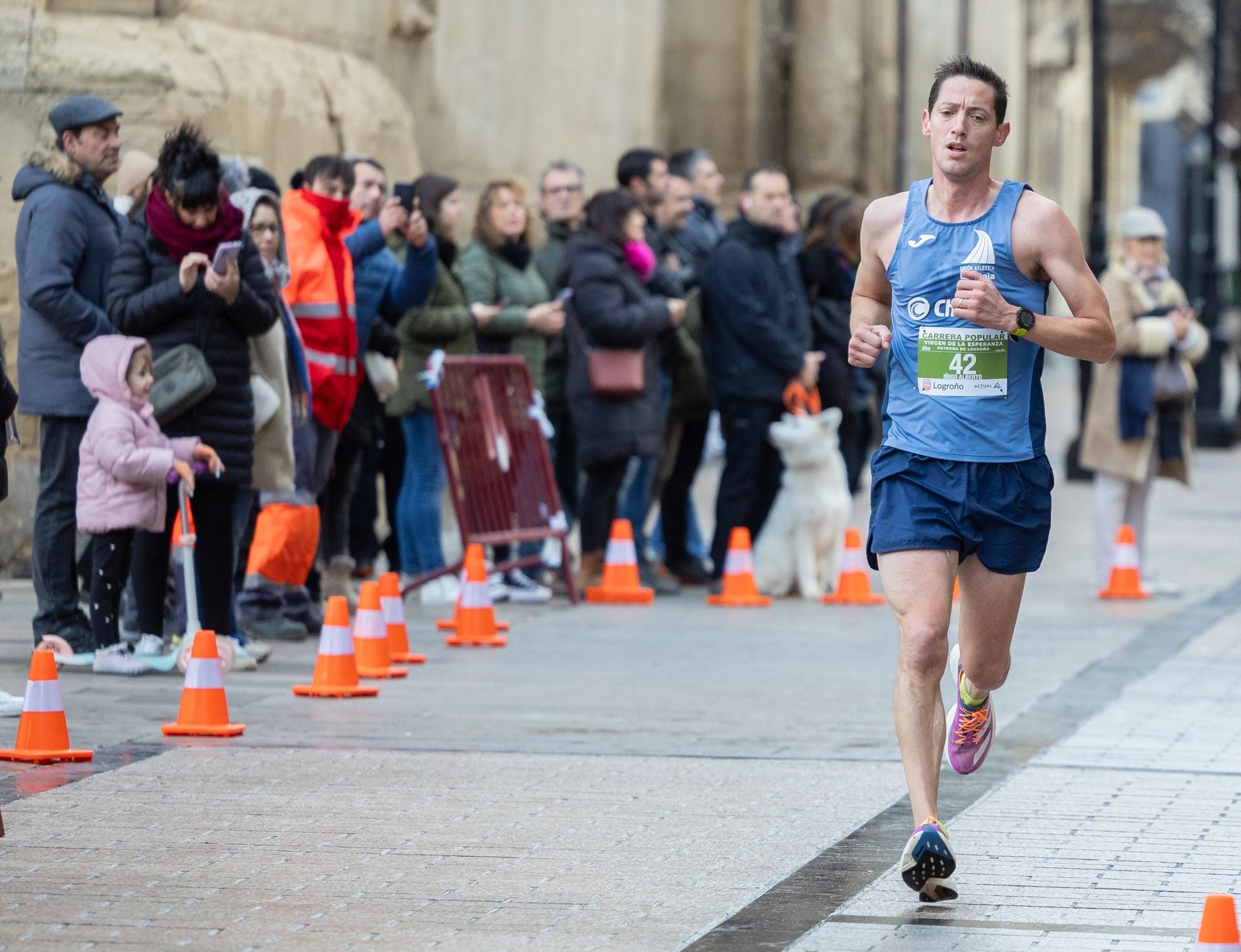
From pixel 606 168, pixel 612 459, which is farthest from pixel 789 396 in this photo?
pixel 606 168

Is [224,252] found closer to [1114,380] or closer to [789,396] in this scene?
[789,396]

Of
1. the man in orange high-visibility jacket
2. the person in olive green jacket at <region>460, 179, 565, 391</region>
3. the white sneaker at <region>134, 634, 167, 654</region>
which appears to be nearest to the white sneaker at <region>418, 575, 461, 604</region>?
the person in olive green jacket at <region>460, 179, 565, 391</region>

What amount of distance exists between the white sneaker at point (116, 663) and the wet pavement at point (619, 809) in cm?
7

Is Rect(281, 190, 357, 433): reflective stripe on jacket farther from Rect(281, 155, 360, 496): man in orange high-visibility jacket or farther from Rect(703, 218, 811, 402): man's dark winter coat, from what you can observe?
Rect(703, 218, 811, 402): man's dark winter coat

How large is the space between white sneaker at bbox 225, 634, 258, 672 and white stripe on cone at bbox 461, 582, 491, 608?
1.30 metres

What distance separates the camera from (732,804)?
6918 millimetres

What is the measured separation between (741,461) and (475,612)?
2759 millimetres

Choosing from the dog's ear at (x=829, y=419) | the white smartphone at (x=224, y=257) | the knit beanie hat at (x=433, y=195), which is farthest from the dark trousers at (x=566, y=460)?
the white smartphone at (x=224, y=257)

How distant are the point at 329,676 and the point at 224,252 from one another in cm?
160

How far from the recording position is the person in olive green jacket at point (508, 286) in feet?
40.2

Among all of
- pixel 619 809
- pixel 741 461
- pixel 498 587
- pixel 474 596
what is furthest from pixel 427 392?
pixel 619 809

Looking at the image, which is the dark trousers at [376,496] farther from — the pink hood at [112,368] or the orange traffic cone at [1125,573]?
the orange traffic cone at [1125,573]

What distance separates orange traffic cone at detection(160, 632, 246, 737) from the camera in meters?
7.83

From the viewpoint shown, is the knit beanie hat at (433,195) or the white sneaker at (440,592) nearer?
the knit beanie hat at (433,195)
